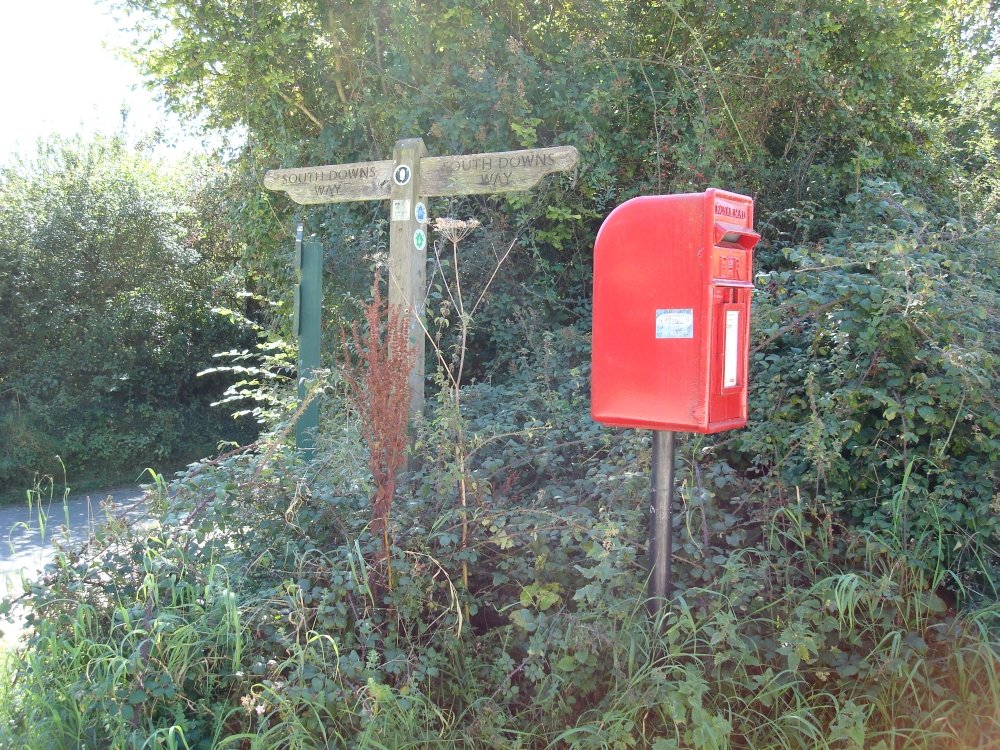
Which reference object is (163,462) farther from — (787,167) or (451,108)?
(787,167)

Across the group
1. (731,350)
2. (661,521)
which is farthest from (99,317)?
(731,350)

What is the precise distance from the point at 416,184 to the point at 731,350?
2796 mm

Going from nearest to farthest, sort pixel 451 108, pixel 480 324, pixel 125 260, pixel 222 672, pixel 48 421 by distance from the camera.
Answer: pixel 222 672, pixel 480 324, pixel 451 108, pixel 48 421, pixel 125 260

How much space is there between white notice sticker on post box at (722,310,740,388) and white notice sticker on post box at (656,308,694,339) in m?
0.17

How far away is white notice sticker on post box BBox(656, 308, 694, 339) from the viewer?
285cm

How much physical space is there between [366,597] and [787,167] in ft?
16.9

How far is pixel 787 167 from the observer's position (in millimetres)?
6641

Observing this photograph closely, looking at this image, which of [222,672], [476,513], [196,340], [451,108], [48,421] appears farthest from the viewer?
[196,340]

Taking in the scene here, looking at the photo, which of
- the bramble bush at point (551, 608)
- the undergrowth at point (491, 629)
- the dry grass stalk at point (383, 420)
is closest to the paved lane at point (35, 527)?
the undergrowth at point (491, 629)

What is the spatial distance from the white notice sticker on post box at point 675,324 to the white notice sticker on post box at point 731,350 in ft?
0.56

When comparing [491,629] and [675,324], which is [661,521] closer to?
[675,324]

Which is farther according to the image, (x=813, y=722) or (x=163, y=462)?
(x=163, y=462)

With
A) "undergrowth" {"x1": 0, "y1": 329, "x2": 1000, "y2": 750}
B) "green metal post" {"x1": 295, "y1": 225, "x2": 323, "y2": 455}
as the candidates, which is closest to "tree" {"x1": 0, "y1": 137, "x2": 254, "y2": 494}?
"green metal post" {"x1": 295, "y1": 225, "x2": 323, "y2": 455}

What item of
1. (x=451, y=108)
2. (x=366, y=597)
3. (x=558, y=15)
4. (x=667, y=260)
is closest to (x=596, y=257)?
(x=667, y=260)
